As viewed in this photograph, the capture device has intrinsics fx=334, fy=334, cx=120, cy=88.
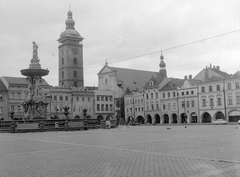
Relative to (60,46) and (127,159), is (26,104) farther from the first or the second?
(60,46)

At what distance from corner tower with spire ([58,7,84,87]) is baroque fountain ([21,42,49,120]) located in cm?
7494

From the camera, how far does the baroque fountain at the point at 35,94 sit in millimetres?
42094

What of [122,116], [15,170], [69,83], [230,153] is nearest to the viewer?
[15,170]

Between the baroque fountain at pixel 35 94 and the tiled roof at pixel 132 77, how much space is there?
2244 inches

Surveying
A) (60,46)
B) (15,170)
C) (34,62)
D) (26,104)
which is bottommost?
(15,170)

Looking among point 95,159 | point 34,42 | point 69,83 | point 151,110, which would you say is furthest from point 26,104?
point 69,83

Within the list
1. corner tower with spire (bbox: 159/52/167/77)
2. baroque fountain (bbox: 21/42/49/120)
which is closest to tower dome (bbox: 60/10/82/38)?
corner tower with spire (bbox: 159/52/167/77)

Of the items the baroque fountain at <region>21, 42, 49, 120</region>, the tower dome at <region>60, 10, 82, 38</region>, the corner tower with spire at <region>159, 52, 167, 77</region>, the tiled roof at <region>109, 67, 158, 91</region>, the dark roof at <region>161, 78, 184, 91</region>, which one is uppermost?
the tower dome at <region>60, 10, 82, 38</region>

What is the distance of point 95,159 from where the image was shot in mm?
12039

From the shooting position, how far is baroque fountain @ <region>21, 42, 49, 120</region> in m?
42.1

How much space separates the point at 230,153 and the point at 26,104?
3329cm

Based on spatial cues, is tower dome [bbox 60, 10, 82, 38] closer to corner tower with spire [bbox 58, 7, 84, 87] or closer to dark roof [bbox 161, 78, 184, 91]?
corner tower with spire [bbox 58, 7, 84, 87]

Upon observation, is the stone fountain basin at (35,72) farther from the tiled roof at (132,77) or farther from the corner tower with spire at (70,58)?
the corner tower with spire at (70,58)

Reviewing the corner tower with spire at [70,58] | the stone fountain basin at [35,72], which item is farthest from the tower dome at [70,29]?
the stone fountain basin at [35,72]
